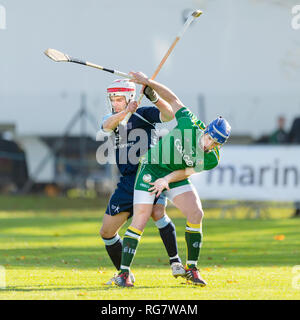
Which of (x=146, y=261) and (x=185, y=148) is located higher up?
(x=185, y=148)

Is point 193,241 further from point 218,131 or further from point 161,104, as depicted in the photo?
point 161,104

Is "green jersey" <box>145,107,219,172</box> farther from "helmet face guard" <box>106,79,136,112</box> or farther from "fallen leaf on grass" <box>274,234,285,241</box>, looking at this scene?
"fallen leaf on grass" <box>274,234,285,241</box>

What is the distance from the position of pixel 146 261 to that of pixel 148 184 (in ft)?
9.18

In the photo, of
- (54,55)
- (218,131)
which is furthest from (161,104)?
(54,55)

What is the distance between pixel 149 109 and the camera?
8148 mm

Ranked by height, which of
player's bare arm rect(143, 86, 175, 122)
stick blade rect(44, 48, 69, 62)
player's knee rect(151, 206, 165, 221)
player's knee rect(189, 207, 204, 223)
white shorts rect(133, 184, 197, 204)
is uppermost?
stick blade rect(44, 48, 69, 62)

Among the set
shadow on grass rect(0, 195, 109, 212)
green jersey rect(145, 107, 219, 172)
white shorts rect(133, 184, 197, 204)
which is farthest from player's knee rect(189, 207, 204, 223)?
shadow on grass rect(0, 195, 109, 212)

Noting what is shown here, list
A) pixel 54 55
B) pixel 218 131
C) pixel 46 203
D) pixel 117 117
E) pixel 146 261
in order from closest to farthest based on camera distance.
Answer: pixel 218 131, pixel 117 117, pixel 54 55, pixel 146 261, pixel 46 203

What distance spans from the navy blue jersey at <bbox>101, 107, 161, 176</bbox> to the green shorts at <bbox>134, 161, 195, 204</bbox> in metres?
0.25

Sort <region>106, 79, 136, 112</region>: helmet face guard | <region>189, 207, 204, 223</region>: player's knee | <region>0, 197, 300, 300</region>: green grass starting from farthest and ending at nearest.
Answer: <region>106, 79, 136, 112</region>: helmet face guard, <region>189, 207, 204, 223</region>: player's knee, <region>0, 197, 300, 300</region>: green grass

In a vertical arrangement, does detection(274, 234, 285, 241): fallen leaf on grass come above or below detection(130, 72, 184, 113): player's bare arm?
below

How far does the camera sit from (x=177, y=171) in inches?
305

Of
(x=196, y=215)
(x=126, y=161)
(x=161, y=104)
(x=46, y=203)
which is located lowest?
(x=46, y=203)

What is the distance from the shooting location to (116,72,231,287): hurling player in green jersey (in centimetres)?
764
